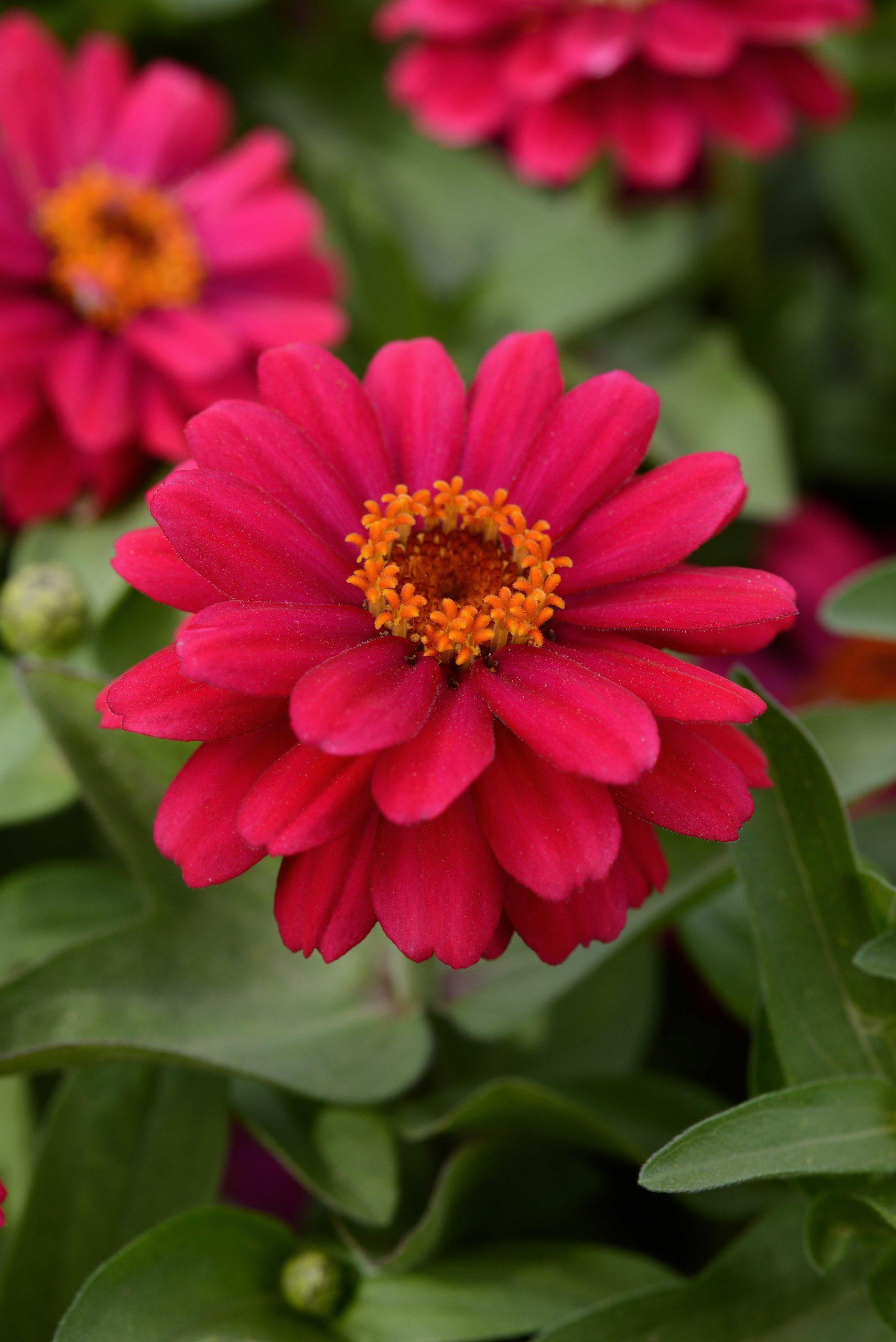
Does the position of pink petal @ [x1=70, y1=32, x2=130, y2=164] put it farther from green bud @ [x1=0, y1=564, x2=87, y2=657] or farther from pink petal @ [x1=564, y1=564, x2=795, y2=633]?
pink petal @ [x1=564, y1=564, x2=795, y2=633]

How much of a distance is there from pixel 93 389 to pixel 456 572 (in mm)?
344

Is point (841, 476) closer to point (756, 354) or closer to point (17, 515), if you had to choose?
point (756, 354)

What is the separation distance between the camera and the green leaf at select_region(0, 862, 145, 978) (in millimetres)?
676

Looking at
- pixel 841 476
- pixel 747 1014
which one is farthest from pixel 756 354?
pixel 747 1014

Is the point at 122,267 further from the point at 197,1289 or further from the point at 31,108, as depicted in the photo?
the point at 197,1289

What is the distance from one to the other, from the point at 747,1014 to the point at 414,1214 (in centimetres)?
20

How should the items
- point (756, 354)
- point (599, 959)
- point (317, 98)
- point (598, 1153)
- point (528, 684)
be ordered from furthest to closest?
point (317, 98) < point (756, 354) < point (598, 1153) < point (599, 959) < point (528, 684)

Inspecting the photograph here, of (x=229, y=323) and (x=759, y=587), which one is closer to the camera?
(x=759, y=587)

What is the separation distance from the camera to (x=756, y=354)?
1.09 metres

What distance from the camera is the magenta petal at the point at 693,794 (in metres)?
0.43

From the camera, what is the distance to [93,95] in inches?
35.3

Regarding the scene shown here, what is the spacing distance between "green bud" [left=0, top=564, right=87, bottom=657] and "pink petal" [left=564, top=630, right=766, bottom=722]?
1.14 ft

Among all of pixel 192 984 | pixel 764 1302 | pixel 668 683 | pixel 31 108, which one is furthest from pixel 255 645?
pixel 31 108

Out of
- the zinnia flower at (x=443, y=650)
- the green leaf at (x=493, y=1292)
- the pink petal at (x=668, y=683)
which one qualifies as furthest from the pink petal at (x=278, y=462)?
the green leaf at (x=493, y=1292)
